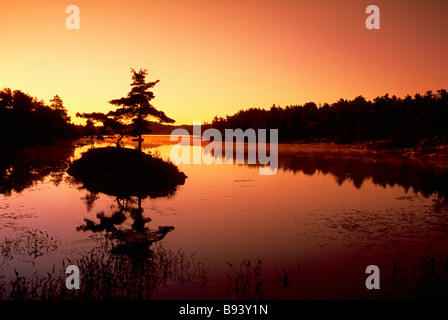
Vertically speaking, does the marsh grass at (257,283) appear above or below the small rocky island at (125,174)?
below

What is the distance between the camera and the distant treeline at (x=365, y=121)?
72.6 m

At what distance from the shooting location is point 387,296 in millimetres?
10398

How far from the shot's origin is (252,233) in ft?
57.1

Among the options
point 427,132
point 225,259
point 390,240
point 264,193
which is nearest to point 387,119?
point 427,132

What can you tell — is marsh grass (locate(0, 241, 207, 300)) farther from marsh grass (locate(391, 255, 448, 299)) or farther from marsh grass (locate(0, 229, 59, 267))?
marsh grass (locate(391, 255, 448, 299))

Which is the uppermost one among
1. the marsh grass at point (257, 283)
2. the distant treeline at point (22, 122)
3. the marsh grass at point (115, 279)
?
the distant treeline at point (22, 122)

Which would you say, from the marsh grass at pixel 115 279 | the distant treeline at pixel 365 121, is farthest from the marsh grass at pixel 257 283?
the distant treeline at pixel 365 121

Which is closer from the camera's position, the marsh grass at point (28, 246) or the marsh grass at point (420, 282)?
the marsh grass at point (420, 282)

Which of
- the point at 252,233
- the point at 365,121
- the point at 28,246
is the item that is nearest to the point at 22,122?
the point at 28,246

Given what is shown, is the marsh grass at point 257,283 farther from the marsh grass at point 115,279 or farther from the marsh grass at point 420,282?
the marsh grass at point 420,282

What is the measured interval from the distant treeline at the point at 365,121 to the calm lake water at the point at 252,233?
162ft

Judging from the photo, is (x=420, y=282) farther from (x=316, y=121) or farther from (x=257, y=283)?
(x=316, y=121)

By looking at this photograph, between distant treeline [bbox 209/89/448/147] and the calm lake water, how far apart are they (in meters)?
49.4

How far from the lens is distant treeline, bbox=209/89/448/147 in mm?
72562
